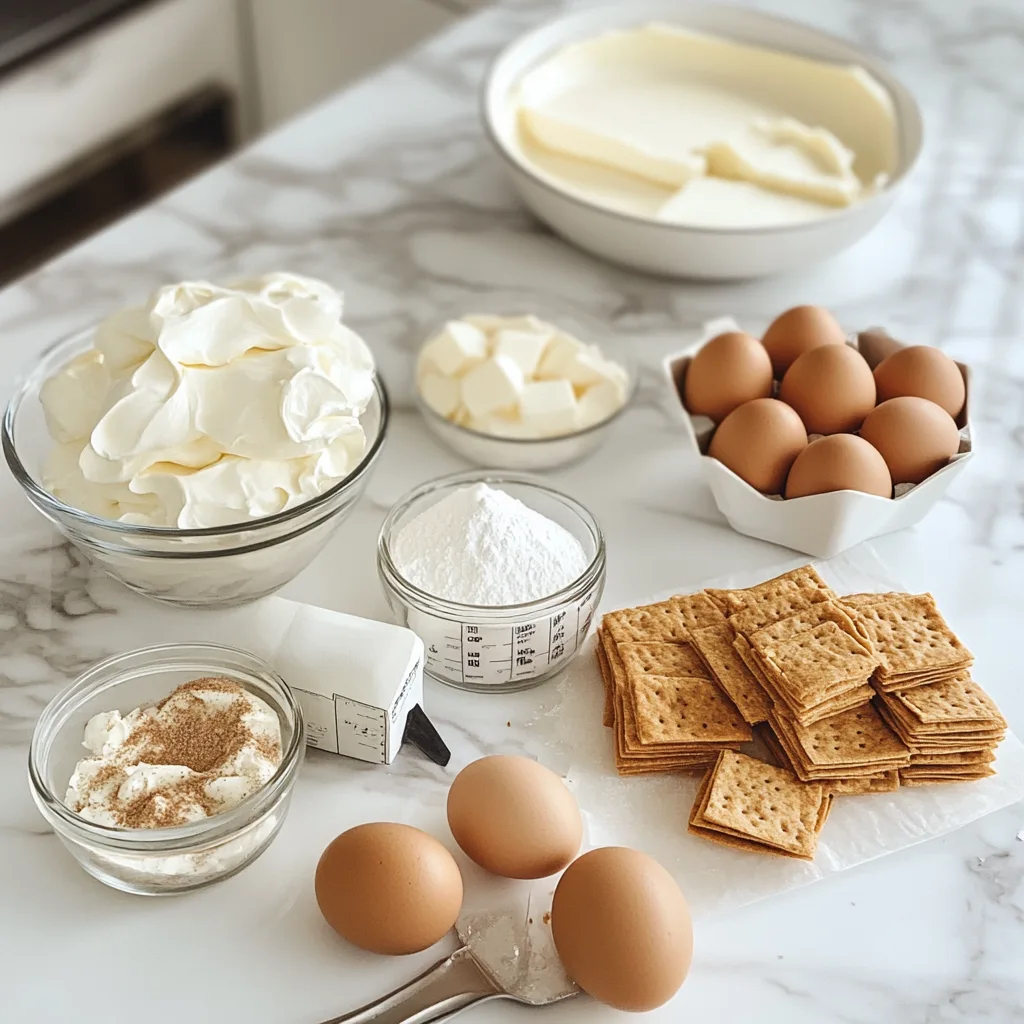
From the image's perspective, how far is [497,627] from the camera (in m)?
1.05

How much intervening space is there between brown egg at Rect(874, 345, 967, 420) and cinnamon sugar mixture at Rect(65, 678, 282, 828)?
73 centimetres

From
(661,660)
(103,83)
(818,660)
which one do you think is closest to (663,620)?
(661,660)

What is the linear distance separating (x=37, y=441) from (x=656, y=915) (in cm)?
74

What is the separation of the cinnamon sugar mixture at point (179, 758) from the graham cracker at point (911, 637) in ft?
1.73

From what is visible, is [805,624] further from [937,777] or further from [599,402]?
[599,402]

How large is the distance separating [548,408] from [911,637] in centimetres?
46

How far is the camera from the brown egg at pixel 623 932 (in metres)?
0.83

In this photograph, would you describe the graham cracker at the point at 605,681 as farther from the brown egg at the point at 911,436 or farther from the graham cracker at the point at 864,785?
the brown egg at the point at 911,436

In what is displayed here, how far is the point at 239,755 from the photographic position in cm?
92

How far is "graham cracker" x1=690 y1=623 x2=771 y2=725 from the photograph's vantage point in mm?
1031

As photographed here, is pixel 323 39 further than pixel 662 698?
Yes

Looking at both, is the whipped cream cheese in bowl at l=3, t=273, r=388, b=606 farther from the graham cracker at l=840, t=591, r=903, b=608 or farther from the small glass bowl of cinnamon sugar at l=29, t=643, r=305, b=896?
the graham cracker at l=840, t=591, r=903, b=608

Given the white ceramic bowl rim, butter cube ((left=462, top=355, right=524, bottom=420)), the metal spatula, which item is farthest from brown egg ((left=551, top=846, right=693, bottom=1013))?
the white ceramic bowl rim

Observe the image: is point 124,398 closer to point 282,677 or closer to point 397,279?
point 282,677
